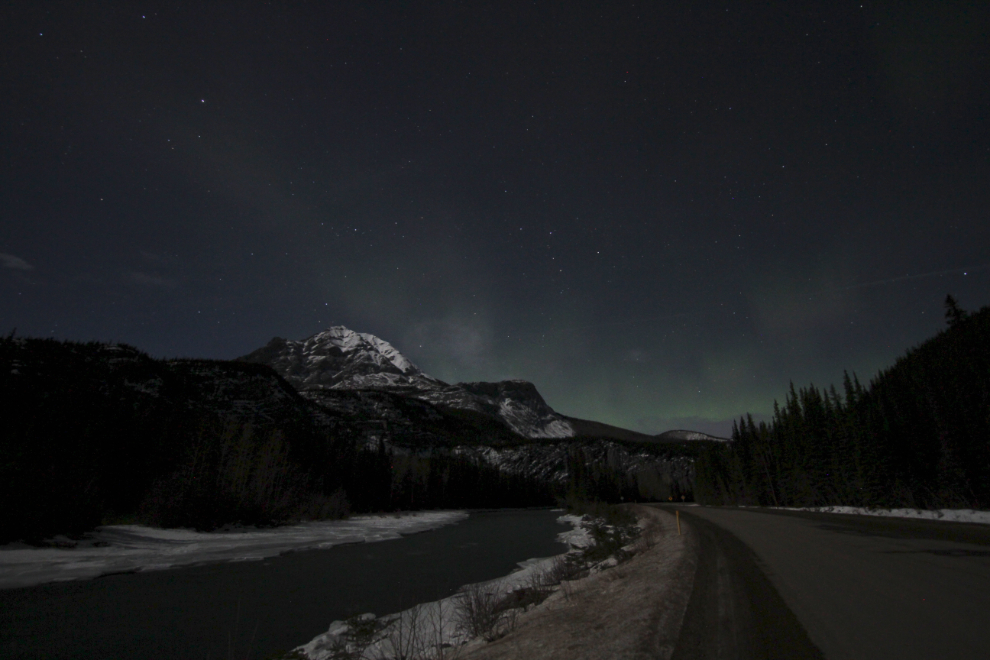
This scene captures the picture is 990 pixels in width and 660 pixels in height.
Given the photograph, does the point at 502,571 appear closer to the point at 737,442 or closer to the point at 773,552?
the point at 773,552

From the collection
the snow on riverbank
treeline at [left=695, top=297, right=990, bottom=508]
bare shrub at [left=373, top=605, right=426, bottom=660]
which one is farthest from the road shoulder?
treeline at [left=695, top=297, right=990, bottom=508]

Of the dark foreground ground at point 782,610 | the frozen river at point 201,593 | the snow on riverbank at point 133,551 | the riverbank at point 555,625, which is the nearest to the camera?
the dark foreground ground at point 782,610

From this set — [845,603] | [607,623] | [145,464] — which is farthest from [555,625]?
[145,464]

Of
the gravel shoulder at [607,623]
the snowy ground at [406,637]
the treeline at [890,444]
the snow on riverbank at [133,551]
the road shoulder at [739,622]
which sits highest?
the treeline at [890,444]

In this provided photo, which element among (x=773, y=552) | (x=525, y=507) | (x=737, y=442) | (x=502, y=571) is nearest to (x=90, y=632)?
(x=502, y=571)

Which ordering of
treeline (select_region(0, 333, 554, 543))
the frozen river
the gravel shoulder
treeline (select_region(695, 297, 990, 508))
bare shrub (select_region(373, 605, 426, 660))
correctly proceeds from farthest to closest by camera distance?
treeline (select_region(695, 297, 990, 508))
treeline (select_region(0, 333, 554, 543))
the frozen river
bare shrub (select_region(373, 605, 426, 660))
the gravel shoulder

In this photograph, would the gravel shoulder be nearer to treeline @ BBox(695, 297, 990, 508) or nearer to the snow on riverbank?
the snow on riverbank

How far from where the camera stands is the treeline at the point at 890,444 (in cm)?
4000

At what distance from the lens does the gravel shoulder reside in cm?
647

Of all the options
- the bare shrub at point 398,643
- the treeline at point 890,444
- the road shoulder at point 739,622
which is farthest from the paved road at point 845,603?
the treeline at point 890,444

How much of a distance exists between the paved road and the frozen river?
7793mm

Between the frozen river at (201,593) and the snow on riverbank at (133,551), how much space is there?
86mm

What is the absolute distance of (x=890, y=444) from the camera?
4550cm

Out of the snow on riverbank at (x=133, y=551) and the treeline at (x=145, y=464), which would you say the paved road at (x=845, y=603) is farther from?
the treeline at (x=145, y=464)
